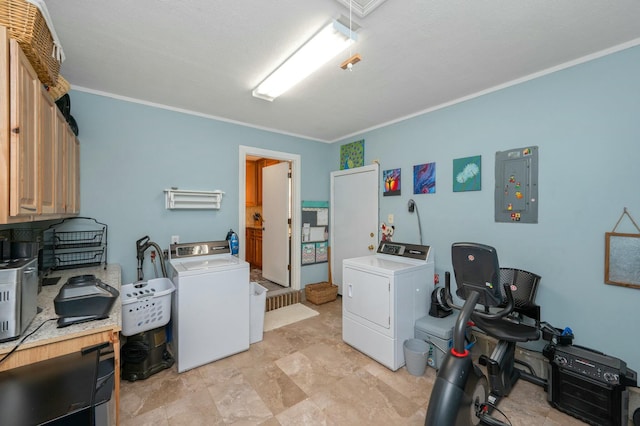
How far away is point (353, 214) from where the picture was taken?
3881 millimetres

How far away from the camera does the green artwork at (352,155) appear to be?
12.5 ft

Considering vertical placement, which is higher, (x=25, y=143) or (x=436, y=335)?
(x=25, y=143)

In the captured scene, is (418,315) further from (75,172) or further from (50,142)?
(75,172)

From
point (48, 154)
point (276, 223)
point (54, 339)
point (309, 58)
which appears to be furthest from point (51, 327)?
point (276, 223)

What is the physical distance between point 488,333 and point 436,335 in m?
0.46

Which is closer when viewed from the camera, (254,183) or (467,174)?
(467,174)

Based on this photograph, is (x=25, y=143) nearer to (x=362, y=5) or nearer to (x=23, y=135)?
(x=23, y=135)

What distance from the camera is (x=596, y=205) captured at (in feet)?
6.36

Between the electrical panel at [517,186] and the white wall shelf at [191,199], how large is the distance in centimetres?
296

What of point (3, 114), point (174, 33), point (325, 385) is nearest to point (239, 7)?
point (174, 33)

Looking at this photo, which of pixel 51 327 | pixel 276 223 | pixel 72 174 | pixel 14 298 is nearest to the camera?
pixel 14 298

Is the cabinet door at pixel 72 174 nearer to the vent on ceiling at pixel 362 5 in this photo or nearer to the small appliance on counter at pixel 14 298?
the small appliance on counter at pixel 14 298

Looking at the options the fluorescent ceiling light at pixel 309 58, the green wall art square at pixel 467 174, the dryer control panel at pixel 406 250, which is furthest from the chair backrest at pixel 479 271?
the fluorescent ceiling light at pixel 309 58

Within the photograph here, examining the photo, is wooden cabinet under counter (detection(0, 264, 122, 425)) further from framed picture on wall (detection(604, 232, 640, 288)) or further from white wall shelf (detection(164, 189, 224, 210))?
framed picture on wall (detection(604, 232, 640, 288))
